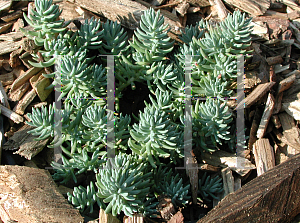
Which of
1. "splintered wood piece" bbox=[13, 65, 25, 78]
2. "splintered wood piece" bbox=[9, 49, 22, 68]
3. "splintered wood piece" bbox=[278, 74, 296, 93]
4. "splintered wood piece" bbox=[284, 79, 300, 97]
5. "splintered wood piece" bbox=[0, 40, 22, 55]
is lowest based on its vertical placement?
"splintered wood piece" bbox=[284, 79, 300, 97]

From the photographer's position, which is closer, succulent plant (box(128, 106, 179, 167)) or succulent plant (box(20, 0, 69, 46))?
succulent plant (box(128, 106, 179, 167))

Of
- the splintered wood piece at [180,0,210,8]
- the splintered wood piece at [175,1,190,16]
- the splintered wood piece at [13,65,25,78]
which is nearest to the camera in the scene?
the splintered wood piece at [13,65,25,78]

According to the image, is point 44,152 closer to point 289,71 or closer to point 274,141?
point 274,141

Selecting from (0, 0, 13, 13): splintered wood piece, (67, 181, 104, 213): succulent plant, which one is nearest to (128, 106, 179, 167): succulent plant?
(67, 181, 104, 213): succulent plant

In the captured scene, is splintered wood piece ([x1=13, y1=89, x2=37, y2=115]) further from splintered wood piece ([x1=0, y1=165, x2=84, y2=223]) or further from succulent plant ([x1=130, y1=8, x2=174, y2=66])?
succulent plant ([x1=130, y1=8, x2=174, y2=66])

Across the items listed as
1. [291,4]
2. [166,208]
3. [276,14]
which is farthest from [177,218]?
[291,4]
